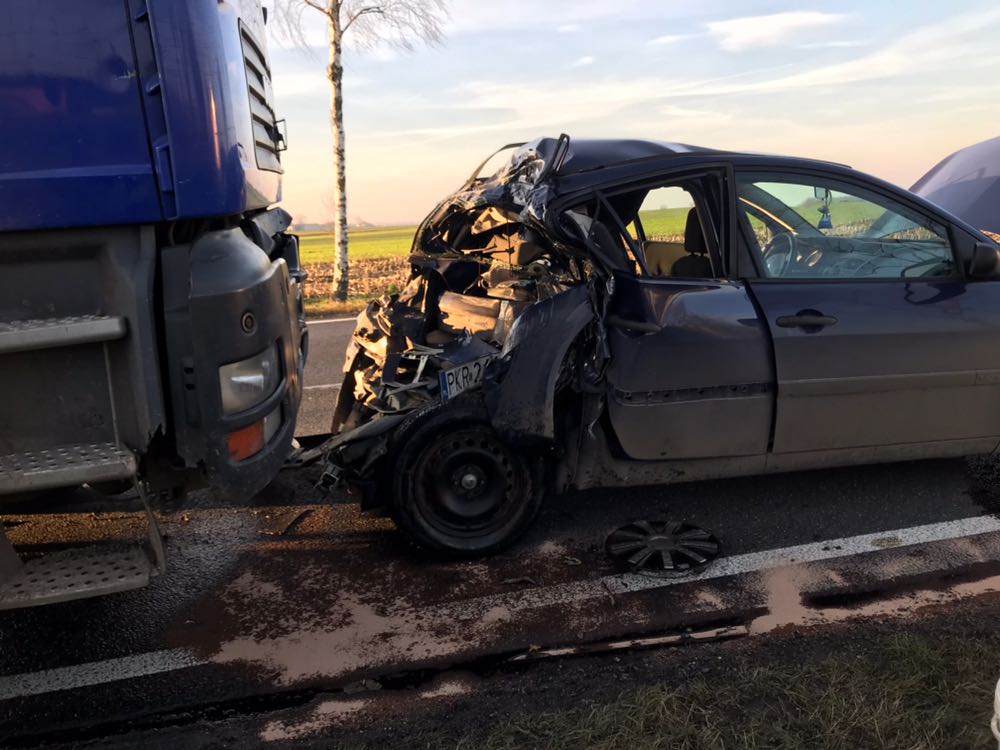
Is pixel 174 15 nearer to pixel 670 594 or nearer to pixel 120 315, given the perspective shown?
pixel 120 315

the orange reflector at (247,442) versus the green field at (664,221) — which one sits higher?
the green field at (664,221)

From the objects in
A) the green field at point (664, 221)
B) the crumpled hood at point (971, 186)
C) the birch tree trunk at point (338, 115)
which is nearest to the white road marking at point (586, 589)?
the green field at point (664, 221)

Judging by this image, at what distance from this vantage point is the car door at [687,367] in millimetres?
3389

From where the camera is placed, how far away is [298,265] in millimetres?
4531

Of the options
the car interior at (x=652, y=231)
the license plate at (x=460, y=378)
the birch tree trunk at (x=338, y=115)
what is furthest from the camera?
the birch tree trunk at (x=338, y=115)

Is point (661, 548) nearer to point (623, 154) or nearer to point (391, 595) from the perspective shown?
point (391, 595)

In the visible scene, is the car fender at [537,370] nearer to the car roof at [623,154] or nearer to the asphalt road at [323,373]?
the car roof at [623,154]

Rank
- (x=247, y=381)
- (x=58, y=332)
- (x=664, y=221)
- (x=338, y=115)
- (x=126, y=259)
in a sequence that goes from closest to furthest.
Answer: (x=58, y=332) < (x=126, y=259) < (x=247, y=381) < (x=664, y=221) < (x=338, y=115)

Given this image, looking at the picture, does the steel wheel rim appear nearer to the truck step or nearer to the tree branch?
the truck step

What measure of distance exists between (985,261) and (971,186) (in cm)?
233

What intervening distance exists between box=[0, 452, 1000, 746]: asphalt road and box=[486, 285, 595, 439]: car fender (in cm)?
69

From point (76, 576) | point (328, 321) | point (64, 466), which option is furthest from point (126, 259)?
point (328, 321)

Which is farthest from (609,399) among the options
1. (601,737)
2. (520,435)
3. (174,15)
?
(174,15)

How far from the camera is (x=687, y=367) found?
3.40m
